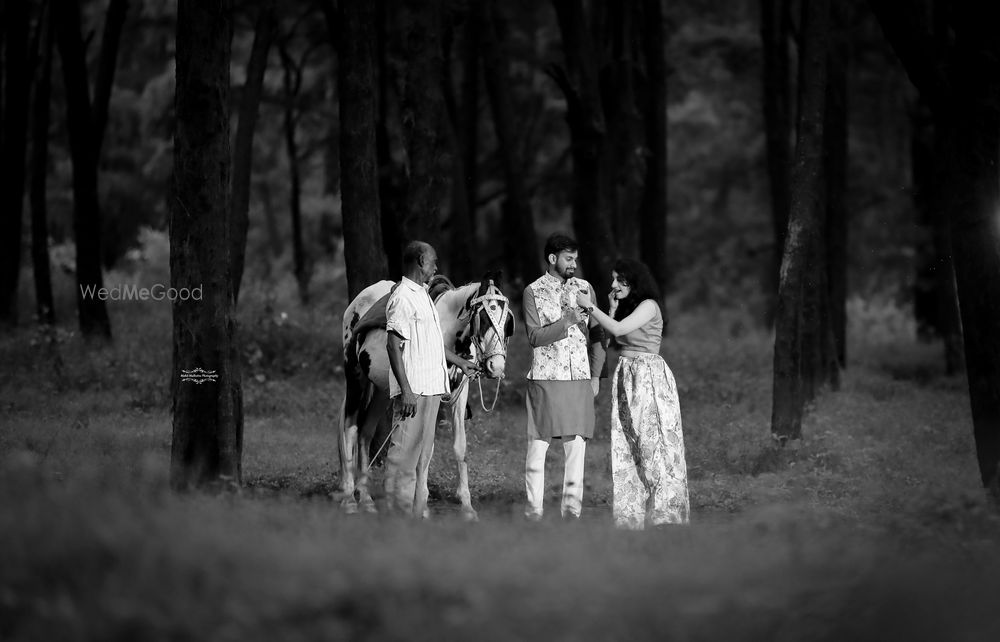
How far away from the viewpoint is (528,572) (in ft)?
21.9

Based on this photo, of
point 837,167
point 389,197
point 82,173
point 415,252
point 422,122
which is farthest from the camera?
point 837,167

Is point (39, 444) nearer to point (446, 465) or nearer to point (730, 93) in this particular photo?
point (446, 465)

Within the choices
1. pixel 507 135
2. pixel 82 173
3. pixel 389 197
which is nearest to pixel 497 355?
pixel 389 197

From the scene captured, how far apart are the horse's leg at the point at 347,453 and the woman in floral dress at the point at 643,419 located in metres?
2.61

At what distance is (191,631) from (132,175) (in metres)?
33.6

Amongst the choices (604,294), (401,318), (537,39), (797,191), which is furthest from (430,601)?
(537,39)

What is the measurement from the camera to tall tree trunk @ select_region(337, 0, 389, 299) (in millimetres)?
16766

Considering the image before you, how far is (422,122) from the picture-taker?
58.1 feet

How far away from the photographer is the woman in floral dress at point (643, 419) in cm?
1109

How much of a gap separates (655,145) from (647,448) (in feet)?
59.3

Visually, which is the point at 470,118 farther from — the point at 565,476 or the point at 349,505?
the point at 565,476

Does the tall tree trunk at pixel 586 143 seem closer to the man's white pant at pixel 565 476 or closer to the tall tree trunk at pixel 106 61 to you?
the tall tree trunk at pixel 106 61

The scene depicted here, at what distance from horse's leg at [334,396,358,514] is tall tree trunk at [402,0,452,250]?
505 centimetres

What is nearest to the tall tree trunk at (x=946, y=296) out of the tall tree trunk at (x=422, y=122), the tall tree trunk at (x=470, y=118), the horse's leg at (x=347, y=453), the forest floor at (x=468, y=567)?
the tall tree trunk at (x=470, y=118)
